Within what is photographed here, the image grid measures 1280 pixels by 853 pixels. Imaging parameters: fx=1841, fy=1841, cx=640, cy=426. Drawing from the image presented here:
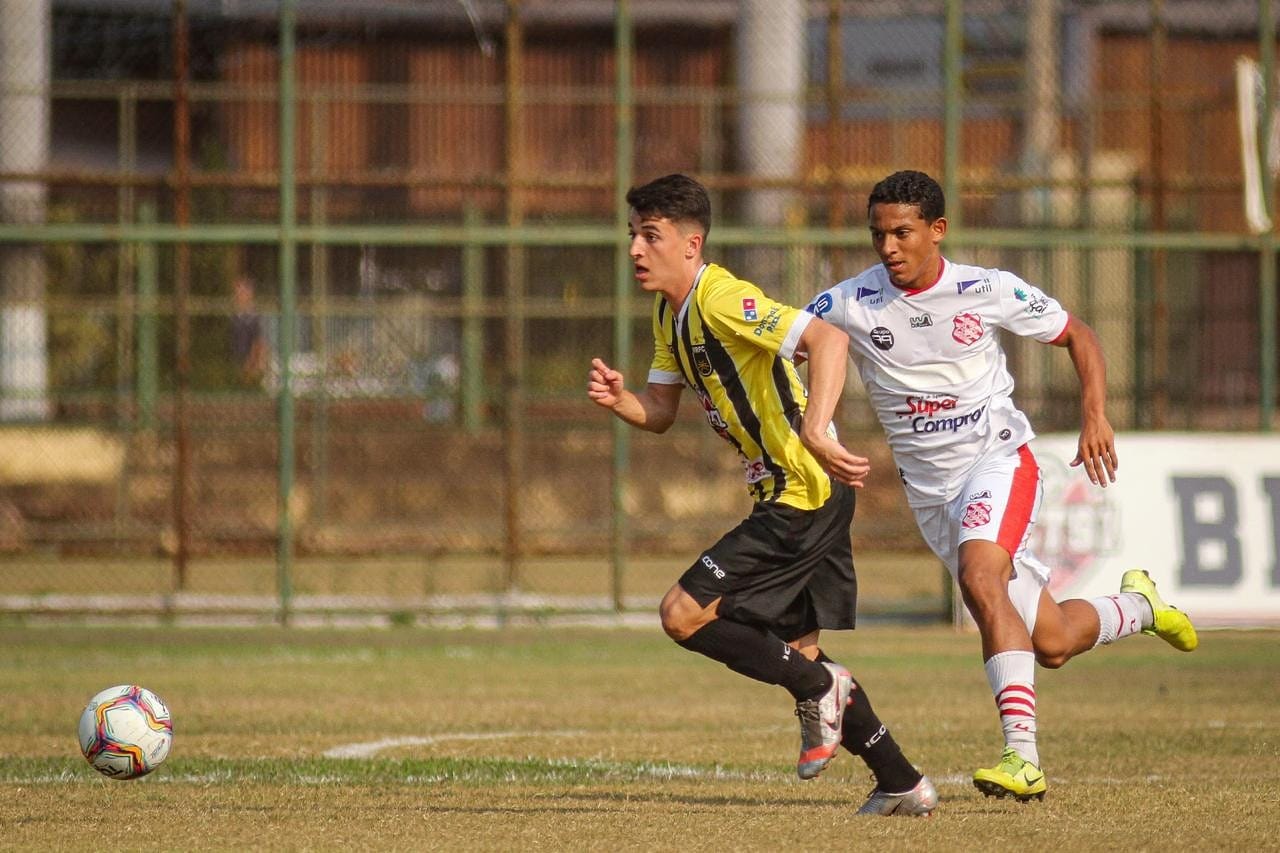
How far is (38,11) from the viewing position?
68.0 ft

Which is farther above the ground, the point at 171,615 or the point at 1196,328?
the point at 1196,328

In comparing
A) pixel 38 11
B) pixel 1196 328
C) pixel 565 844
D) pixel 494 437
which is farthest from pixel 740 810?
pixel 38 11

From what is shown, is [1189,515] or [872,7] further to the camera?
[872,7]

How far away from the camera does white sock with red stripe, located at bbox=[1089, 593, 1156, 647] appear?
7152mm

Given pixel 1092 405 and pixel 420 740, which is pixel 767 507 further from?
pixel 420 740

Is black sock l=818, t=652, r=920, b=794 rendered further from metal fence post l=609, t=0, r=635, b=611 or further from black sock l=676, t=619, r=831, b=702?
metal fence post l=609, t=0, r=635, b=611

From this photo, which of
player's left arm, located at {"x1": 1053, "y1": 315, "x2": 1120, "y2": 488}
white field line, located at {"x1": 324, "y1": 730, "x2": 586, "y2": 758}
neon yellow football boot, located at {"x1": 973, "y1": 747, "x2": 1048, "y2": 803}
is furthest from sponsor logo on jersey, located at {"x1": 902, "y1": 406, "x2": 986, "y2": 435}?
white field line, located at {"x1": 324, "y1": 730, "x2": 586, "y2": 758}

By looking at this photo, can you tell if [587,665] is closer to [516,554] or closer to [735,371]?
[516,554]

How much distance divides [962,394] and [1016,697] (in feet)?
3.98

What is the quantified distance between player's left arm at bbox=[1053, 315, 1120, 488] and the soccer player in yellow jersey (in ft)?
3.03

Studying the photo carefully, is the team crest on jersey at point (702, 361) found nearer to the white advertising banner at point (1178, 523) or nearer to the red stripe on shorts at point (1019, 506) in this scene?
the red stripe on shorts at point (1019, 506)

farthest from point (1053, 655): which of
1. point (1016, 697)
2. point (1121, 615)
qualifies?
point (1016, 697)

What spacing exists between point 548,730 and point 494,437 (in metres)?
11.3

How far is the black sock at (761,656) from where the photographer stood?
647 cm
